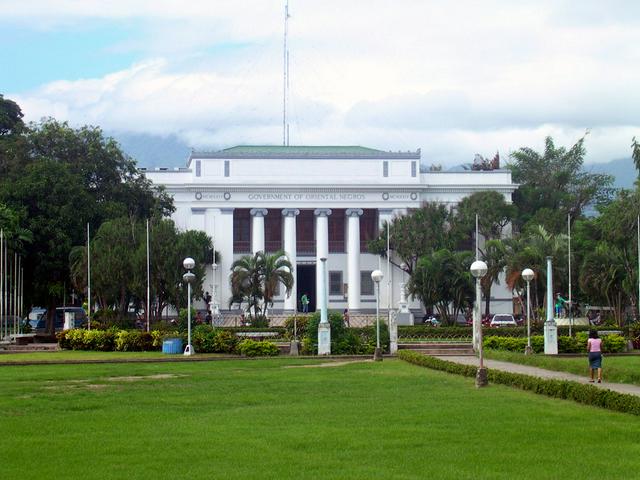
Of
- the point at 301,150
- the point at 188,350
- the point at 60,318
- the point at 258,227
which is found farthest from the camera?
the point at 301,150

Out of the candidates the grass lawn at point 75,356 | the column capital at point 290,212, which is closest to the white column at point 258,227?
the column capital at point 290,212

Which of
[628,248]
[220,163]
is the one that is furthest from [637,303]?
[220,163]

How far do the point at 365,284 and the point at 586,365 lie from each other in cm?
4965

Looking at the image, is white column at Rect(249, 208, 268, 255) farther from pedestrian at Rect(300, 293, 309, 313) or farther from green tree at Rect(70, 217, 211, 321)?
green tree at Rect(70, 217, 211, 321)

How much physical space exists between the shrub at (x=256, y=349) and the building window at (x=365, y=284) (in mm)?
38311

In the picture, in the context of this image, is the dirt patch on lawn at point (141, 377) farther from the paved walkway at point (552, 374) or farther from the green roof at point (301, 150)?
the green roof at point (301, 150)

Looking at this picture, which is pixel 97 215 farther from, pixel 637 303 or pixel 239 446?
pixel 239 446

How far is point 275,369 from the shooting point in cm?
3278

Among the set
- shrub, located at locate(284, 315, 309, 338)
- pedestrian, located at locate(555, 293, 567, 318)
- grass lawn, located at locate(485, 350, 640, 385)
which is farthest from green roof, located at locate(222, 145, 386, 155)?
grass lawn, located at locate(485, 350, 640, 385)

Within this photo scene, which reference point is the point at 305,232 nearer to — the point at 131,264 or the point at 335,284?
the point at 335,284

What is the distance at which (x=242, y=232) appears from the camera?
81.9m

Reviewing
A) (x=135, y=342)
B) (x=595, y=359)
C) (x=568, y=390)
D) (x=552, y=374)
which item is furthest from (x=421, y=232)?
(x=568, y=390)

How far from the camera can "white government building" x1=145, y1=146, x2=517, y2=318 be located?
78.3 m

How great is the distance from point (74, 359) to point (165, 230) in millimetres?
24328
